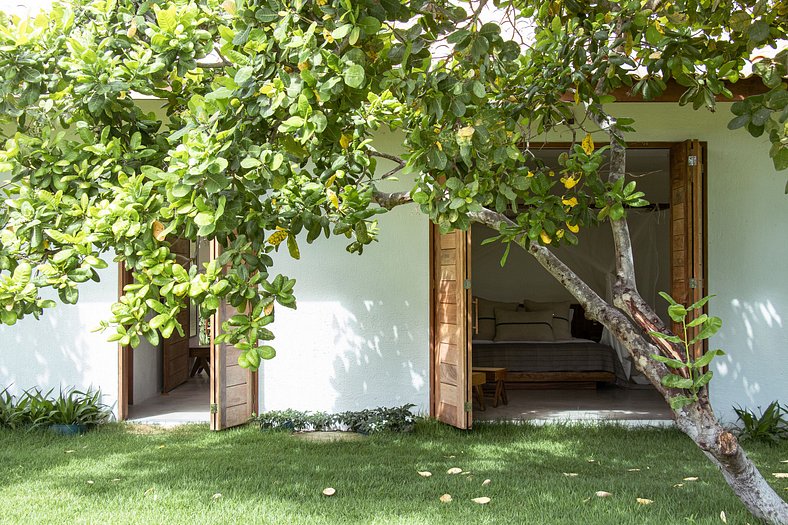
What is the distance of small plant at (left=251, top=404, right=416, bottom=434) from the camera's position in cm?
662

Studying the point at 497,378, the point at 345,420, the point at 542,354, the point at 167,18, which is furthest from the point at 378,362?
the point at 167,18

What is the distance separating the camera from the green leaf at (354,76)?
2.25m

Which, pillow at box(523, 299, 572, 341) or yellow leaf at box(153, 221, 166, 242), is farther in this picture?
pillow at box(523, 299, 572, 341)

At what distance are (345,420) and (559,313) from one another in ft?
15.3

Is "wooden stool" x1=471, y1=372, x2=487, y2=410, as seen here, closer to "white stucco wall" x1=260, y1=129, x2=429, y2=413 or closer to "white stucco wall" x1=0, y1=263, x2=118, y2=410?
"white stucco wall" x1=260, y1=129, x2=429, y2=413

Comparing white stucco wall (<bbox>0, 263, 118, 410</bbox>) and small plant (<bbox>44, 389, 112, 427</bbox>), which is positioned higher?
white stucco wall (<bbox>0, 263, 118, 410</bbox>)

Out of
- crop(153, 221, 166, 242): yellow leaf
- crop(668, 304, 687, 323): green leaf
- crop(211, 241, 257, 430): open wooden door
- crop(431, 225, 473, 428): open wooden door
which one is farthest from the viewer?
crop(211, 241, 257, 430): open wooden door

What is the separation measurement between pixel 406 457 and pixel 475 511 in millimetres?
1458

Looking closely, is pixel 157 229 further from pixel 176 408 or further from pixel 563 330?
pixel 563 330

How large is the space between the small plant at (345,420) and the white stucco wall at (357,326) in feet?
0.71

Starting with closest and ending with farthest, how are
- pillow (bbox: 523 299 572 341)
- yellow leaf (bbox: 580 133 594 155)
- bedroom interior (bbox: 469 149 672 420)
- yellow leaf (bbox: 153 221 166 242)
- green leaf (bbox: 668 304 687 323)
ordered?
yellow leaf (bbox: 153 221 166 242), green leaf (bbox: 668 304 687 323), yellow leaf (bbox: 580 133 594 155), bedroom interior (bbox: 469 149 672 420), pillow (bbox: 523 299 572 341)

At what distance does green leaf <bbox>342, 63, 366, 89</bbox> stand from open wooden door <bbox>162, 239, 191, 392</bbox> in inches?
275

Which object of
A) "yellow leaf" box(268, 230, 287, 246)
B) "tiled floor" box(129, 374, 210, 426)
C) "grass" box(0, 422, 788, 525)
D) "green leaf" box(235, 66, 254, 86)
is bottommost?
"tiled floor" box(129, 374, 210, 426)

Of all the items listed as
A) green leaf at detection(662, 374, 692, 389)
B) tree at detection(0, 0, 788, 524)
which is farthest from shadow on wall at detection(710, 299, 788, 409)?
green leaf at detection(662, 374, 692, 389)
